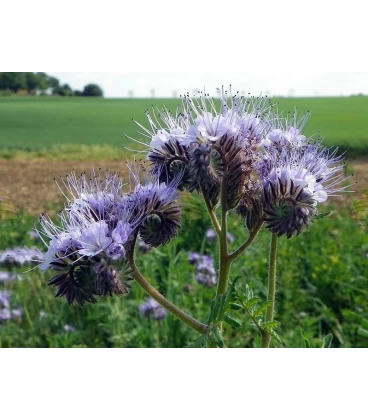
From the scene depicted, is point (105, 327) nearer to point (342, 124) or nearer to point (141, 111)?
point (141, 111)

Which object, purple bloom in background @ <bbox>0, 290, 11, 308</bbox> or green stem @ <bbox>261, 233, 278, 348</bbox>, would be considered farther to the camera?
purple bloom in background @ <bbox>0, 290, 11, 308</bbox>

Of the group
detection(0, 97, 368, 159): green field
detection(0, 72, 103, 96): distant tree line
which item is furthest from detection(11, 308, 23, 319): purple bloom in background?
detection(0, 72, 103, 96): distant tree line

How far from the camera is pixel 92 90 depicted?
2123 millimetres

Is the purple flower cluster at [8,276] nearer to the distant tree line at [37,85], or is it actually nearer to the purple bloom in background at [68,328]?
the purple bloom in background at [68,328]

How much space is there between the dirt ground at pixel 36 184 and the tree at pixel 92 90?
0.23 metres

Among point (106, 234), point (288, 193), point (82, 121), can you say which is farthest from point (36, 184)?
point (288, 193)

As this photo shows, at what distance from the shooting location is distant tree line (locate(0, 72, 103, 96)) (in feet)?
6.72

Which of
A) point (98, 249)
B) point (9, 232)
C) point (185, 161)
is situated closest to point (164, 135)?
point (185, 161)

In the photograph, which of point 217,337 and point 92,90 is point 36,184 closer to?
point 92,90

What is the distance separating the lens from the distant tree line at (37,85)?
205cm

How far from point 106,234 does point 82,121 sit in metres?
1.05

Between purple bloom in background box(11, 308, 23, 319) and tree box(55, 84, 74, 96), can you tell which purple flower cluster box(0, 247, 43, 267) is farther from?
tree box(55, 84, 74, 96)

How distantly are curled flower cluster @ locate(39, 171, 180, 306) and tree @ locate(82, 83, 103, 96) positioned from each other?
2.88 feet

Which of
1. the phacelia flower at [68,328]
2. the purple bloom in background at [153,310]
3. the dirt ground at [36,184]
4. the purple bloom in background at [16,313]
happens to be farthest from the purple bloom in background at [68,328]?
the dirt ground at [36,184]
